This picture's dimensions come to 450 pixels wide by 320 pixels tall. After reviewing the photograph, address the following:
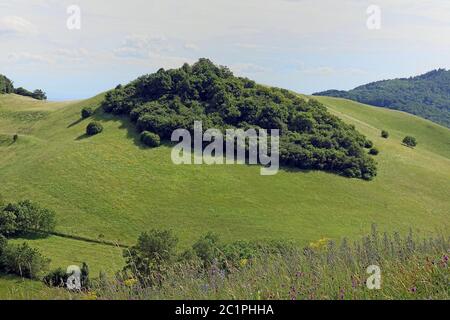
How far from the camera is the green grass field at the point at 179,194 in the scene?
186 feet

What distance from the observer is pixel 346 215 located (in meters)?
63.9

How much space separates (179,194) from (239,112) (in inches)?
971

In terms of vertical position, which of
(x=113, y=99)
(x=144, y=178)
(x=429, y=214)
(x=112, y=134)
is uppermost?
(x=113, y=99)

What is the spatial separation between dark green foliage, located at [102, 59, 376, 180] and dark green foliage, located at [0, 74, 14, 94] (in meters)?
44.7

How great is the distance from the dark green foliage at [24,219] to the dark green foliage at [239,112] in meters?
29.3

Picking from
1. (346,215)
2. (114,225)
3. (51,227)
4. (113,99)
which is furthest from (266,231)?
(113,99)

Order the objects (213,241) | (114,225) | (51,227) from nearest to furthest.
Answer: (213,241) → (51,227) → (114,225)

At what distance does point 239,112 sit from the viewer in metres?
85.2

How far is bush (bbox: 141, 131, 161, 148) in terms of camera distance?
7706 cm

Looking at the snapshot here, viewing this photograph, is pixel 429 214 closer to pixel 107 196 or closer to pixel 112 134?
pixel 107 196

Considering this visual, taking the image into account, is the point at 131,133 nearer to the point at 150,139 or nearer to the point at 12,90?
the point at 150,139

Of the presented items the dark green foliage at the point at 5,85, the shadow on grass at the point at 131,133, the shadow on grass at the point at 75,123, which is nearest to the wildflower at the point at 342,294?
the shadow on grass at the point at 131,133

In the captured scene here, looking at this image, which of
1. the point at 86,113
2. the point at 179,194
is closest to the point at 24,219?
the point at 179,194

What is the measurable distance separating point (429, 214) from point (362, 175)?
12.2 metres
